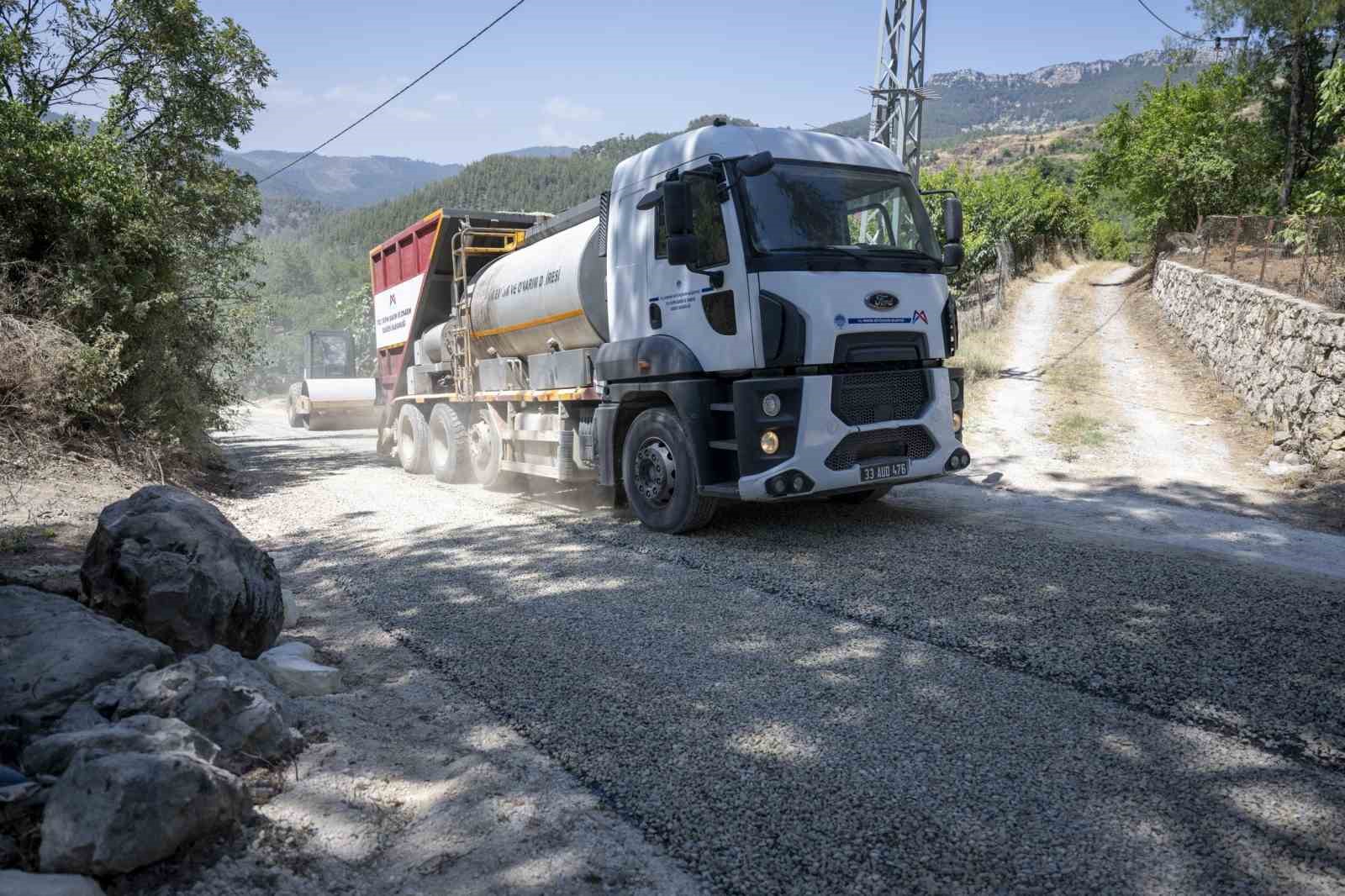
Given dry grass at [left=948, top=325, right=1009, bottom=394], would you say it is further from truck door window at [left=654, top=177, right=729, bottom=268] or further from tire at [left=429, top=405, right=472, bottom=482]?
truck door window at [left=654, top=177, right=729, bottom=268]

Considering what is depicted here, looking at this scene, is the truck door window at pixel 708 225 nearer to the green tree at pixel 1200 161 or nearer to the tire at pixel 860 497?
the tire at pixel 860 497

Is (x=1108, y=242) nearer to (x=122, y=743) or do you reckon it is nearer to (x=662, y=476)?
(x=662, y=476)

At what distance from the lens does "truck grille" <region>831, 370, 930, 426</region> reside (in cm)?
655

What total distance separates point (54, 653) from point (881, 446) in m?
5.34

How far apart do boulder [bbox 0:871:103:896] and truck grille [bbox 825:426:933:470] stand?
16.6 feet

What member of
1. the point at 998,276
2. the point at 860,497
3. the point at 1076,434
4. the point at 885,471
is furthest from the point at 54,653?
the point at 998,276

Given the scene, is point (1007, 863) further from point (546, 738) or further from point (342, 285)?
point (342, 285)

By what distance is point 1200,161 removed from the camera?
25.4m

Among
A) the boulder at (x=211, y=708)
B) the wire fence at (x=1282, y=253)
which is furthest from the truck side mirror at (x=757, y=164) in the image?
the wire fence at (x=1282, y=253)

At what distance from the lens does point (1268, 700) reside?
12.1 ft

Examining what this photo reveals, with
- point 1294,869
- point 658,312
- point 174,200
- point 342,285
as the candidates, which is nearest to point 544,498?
point 658,312

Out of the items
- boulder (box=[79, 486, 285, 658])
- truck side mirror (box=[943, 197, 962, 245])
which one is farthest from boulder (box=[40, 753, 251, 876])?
truck side mirror (box=[943, 197, 962, 245])

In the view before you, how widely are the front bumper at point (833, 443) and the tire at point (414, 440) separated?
7077 millimetres

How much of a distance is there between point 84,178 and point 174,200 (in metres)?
1.96
